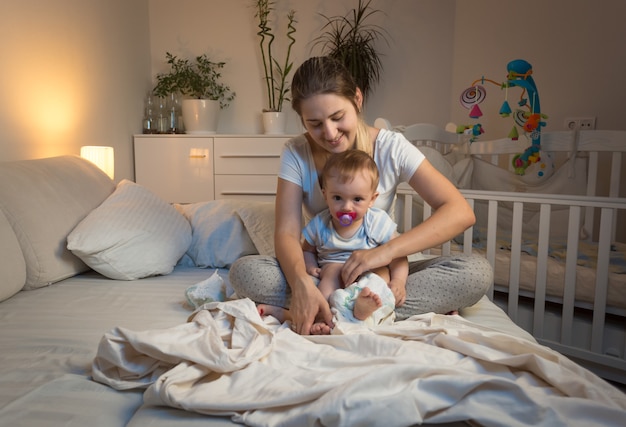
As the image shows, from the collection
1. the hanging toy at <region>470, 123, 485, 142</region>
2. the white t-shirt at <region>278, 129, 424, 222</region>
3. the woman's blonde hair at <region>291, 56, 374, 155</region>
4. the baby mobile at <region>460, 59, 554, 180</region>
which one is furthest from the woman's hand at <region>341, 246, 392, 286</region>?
the hanging toy at <region>470, 123, 485, 142</region>

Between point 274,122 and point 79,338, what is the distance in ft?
8.11

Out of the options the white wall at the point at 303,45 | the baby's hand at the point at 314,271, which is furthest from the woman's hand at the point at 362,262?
the white wall at the point at 303,45

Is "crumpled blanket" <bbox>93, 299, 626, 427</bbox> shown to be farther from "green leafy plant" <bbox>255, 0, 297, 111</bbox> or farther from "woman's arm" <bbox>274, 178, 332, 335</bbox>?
Result: "green leafy plant" <bbox>255, 0, 297, 111</bbox>

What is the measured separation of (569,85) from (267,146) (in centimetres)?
178

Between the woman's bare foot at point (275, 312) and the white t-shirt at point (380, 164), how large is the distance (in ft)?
1.13

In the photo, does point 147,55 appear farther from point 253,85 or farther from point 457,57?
point 457,57

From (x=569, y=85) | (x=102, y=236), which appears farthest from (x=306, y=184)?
(x=569, y=85)

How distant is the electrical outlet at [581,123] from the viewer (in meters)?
2.37

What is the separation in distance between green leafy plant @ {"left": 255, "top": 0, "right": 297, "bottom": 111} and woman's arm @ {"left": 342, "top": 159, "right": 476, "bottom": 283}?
2.30 meters

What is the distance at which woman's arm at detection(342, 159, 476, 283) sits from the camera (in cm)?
116

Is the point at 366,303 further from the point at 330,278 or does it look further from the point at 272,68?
the point at 272,68

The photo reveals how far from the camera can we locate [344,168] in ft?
3.90

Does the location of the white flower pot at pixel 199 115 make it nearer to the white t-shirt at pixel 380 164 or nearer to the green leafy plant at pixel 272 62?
the green leafy plant at pixel 272 62

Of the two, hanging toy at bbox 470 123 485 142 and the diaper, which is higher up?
hanging toy at bbox 470 123 485 142
